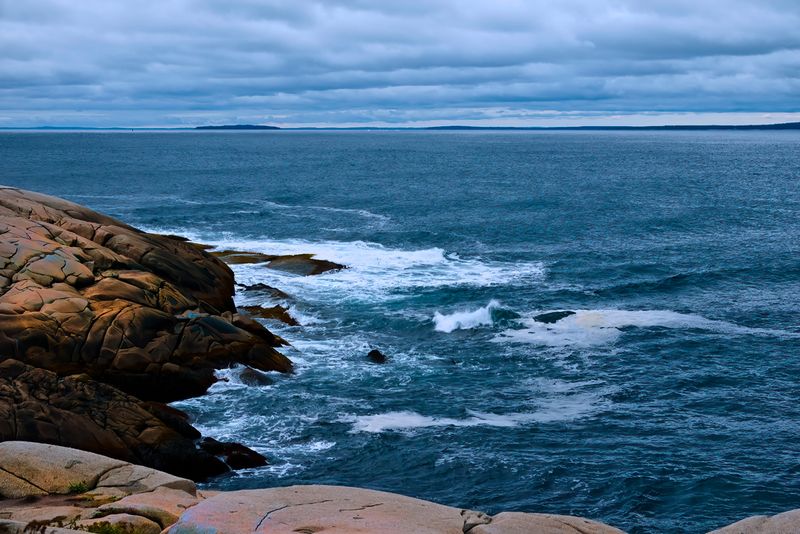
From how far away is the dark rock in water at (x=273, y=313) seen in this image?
1759 inches

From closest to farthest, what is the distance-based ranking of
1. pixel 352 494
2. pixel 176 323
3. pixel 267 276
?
pixel 352 494, pixel 176 323, pixel 267 276

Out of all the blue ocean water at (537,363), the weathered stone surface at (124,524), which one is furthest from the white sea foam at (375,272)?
the weathered stone surface at (124,524)

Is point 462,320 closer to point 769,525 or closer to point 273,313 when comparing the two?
point 273,313

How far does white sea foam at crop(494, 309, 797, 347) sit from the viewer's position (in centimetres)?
4141

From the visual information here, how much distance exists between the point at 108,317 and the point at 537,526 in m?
22.6

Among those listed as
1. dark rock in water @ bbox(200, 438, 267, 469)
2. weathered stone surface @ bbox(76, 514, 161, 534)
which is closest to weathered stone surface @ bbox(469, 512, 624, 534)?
weathered stone surface @ bbox(76, 514, 161, 534)

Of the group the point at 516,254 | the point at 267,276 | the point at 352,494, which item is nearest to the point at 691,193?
the point at 516,254

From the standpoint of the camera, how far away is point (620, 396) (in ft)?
111

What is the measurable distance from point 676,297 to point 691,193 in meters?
62.4

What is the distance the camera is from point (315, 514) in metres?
15.8

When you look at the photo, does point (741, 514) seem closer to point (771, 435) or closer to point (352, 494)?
point (771, 435)

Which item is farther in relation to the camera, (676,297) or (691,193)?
(691,193)

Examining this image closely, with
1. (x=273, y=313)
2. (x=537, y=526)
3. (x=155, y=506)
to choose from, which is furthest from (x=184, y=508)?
(x=273, y=313)

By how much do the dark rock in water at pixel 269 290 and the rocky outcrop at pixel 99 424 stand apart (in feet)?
67.8
